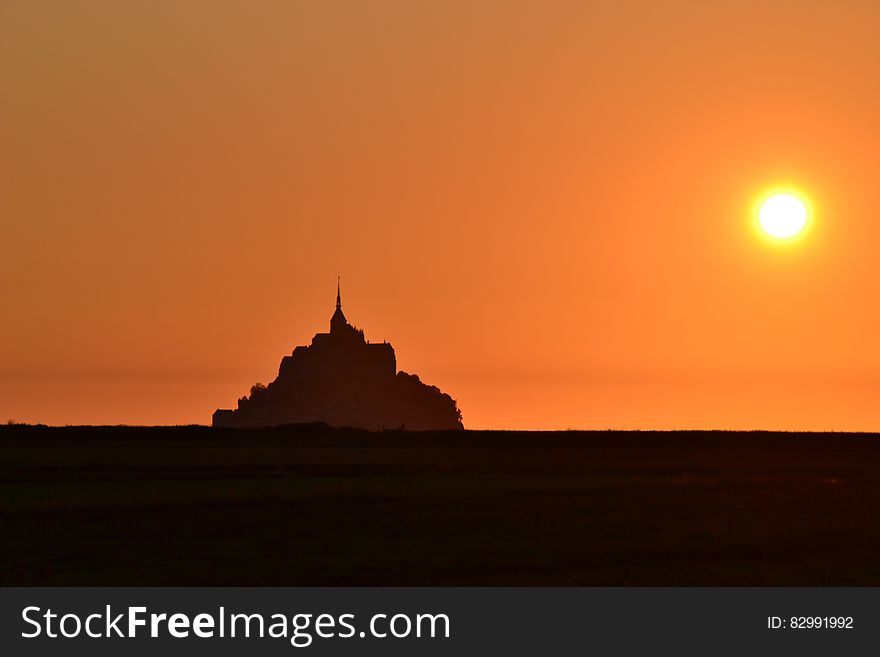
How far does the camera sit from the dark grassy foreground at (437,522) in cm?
4231

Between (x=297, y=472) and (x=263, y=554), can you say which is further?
(x=297, y=472)

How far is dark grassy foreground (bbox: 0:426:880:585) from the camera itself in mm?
42312

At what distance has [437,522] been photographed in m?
53.3
